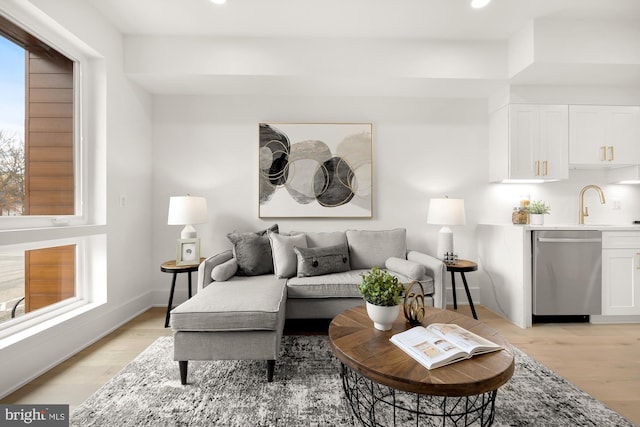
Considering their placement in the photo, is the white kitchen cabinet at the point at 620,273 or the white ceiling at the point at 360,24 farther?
the white kitchen cabinet at the point at 620,273

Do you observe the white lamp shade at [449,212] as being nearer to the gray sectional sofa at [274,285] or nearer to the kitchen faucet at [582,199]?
the gray sectional sofa at [274,285]

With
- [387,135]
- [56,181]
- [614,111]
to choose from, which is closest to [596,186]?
[614,111]

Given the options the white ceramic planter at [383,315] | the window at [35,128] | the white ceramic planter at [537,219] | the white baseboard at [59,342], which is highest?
the window at [35,128]

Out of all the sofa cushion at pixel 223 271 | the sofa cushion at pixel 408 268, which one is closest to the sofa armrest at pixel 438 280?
the sofa cushion at pixel 408 268

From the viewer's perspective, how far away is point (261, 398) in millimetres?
1750

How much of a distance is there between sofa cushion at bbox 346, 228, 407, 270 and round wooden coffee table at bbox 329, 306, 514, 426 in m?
1.21

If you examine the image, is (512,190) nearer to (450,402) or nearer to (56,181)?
(450,402)

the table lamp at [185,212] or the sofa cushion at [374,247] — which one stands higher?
the table lamp at [185,212]

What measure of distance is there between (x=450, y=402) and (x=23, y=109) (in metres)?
3.32

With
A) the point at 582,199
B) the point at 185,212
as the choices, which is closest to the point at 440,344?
the point at 185,212

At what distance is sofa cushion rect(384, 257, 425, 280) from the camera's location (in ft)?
8.50

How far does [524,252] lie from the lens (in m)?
2.86

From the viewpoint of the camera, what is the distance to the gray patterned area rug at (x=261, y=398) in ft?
5.16

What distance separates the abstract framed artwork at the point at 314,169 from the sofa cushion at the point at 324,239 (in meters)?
0.31
